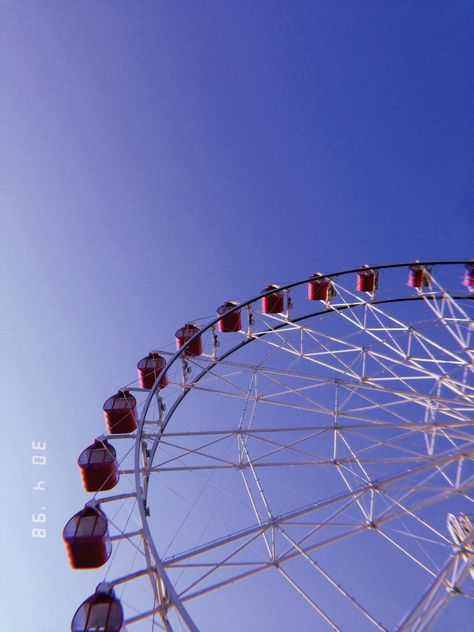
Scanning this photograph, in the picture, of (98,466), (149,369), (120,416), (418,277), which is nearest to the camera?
(98,466)

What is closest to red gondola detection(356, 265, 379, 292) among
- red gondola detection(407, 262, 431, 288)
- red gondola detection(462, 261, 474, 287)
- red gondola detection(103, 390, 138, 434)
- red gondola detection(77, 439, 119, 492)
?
red gondola detection(407, 262, 431, 288)

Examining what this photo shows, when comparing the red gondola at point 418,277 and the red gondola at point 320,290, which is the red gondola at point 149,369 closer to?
the red gondola at point 320,290

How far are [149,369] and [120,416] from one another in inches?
87.6

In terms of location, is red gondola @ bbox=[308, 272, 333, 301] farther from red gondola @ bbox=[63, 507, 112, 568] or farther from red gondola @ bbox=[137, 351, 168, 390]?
red gondola @ bbox=[63, 507, 112, 568]

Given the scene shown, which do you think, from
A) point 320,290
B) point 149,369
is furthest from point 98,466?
point 320,290

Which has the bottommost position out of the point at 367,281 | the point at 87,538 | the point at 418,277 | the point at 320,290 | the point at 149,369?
the point at 87,538

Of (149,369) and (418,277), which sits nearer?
(149,369)

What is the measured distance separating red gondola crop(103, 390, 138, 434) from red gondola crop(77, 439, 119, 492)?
5.99 ft

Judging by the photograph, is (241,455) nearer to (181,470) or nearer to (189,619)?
(181,470)

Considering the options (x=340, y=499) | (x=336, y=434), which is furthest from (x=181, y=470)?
(x=336, y=434)

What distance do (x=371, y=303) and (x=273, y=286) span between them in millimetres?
3474

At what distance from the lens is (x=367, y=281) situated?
16.3 meters

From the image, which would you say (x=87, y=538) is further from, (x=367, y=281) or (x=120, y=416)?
(x=367, y=281)

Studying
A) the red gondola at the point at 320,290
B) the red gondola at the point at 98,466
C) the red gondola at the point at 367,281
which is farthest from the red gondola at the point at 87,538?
the red gondola at the point at 367,281
